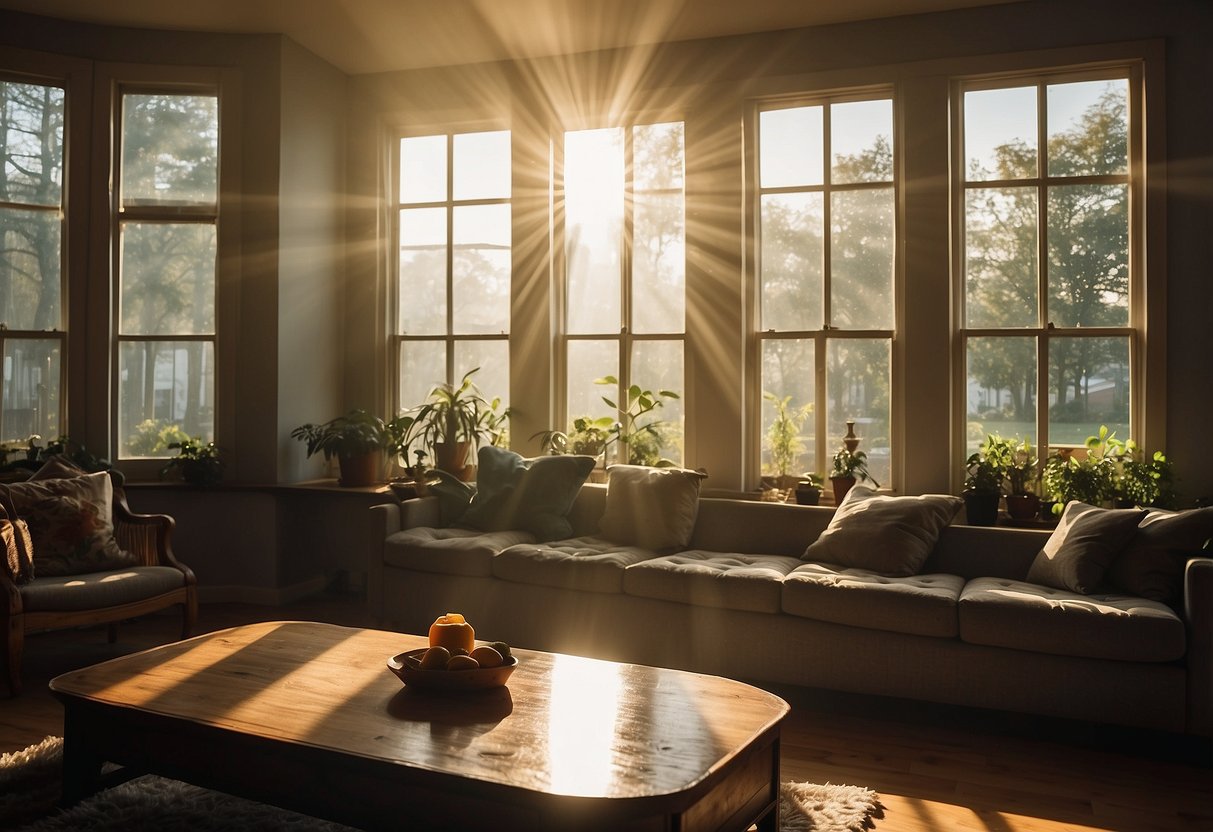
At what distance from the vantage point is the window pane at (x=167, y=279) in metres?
5.88

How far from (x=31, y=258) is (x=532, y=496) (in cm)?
337

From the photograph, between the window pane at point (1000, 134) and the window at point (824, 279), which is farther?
the window at point (824, 279)

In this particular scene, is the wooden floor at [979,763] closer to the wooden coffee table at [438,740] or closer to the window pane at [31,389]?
the wooden coffee table at [438,740]

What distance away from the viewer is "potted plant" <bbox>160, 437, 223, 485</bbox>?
224 inches

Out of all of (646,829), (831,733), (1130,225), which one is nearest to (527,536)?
(831,733)

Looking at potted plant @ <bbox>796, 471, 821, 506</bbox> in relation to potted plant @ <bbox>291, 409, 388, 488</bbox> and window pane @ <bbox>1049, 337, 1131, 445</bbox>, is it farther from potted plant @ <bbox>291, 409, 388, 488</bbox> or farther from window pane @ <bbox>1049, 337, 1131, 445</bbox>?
potted plant @ <bbox>291, 409, 388, 488</bbox>

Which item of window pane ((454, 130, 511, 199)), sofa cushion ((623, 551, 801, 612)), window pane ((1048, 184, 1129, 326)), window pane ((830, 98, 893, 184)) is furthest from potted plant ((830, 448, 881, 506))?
window pane ((454, 130, 511, 199))

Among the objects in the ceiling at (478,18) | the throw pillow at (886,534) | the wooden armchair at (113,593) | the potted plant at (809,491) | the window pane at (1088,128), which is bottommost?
the wooden armchair at (113,593)

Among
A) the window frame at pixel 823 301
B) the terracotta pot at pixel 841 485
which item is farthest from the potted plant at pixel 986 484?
the terracotta pot at pixel 841 485

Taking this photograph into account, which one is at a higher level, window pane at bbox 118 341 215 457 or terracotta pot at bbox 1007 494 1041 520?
window pane at bbox 118 341 215 457

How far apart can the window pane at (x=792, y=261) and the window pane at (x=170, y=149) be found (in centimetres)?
352

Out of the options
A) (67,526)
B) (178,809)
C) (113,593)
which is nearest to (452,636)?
(178,809)

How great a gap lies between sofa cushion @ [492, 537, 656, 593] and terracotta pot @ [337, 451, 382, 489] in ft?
5.25

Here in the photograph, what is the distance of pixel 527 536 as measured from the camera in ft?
17.0
